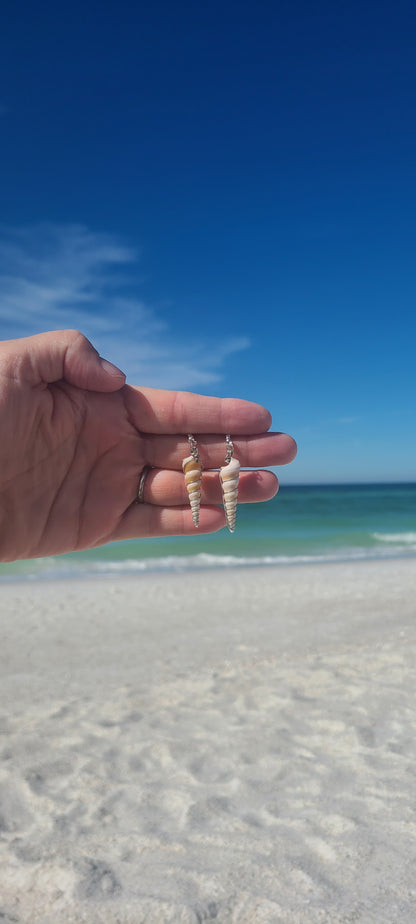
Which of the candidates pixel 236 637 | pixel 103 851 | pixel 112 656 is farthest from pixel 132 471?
pixel 236 637

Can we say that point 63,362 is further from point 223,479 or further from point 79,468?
point 223,479

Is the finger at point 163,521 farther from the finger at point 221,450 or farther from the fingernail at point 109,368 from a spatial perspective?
the fingernail at point 109,368

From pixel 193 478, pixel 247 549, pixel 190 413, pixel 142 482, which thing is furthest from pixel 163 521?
pixel 247 549

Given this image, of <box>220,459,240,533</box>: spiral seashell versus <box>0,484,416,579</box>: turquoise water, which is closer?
<box>220,459,240,533</box>: spiral seashell

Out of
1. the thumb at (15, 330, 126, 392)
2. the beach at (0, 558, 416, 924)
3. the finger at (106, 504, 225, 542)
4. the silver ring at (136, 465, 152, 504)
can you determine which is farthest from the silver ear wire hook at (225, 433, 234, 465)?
the beach at (0, 558, 416, 924)

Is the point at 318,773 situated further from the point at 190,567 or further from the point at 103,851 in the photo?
the point at 190,567

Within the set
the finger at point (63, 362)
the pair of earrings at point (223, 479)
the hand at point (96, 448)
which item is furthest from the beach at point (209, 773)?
the finger at point (63, 362)

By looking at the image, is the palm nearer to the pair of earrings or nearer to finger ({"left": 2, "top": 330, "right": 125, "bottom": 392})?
finger ({"left": 2, "top": 330, "right": 125, "bottom": 392})
